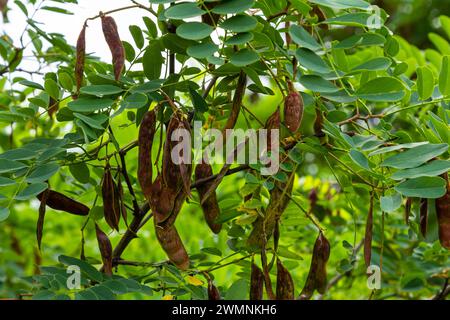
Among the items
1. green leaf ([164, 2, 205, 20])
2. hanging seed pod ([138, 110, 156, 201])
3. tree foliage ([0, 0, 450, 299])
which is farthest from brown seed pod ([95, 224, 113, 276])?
green leaf ([164, 2, 205, 20])

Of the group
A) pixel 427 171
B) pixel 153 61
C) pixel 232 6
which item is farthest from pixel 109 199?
pixel 427 171

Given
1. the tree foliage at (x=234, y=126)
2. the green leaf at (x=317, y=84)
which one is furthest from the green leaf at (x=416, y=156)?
the green leaf at (x=317, y=84)

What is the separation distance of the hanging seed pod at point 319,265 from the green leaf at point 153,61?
320 millimetres

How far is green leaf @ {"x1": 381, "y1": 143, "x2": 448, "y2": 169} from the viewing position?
79cm

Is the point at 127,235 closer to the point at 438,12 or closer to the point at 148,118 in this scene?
the point at 148,118

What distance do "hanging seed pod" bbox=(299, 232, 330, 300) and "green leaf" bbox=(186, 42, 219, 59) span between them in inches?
12.4

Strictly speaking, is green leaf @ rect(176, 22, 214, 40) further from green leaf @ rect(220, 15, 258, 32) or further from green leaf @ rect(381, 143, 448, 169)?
green leaf @ rect(381, 143, 448, 169)

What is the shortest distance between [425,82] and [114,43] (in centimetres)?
42

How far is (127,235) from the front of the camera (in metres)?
1.01

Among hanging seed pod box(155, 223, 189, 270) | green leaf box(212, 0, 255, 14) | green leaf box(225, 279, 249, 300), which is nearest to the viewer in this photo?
green leaf box(212, 0, 255, 14)

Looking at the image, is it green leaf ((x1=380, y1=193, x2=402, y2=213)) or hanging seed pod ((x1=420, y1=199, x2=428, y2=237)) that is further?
hanging seed pod ((x1=420, y1=199, x2=428, y2=237))

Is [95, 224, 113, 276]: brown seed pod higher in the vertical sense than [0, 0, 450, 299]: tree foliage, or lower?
lower

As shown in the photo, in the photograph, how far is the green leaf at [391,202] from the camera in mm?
780
